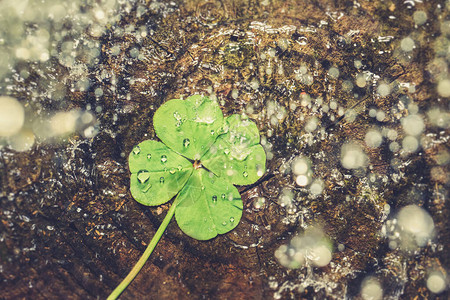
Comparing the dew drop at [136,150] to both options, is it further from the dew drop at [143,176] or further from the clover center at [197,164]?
the clover center at [197,164]

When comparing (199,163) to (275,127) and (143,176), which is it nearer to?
(143,176)

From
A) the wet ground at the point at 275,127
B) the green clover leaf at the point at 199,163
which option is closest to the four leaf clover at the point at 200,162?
the green clover leaf at the point at 199,163

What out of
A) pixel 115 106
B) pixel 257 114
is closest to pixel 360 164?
pixel 257 114

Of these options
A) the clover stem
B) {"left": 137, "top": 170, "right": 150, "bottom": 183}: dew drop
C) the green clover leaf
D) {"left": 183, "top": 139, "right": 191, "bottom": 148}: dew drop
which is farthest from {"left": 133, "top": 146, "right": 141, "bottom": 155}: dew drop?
the clover stem

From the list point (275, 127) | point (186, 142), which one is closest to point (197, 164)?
point (186, 142)

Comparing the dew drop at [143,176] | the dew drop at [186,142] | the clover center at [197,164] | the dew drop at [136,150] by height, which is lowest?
the clover center at [197,164]

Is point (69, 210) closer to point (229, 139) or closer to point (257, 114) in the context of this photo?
point (229, 139)
